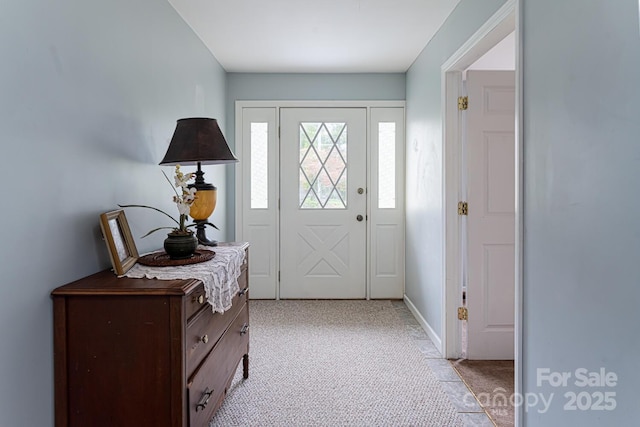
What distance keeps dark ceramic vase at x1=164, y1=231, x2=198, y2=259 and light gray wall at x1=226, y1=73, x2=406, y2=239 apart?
2236 mm

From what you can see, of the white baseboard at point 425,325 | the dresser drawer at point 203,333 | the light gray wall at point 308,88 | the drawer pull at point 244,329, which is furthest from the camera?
the light gray wall at point 308,88

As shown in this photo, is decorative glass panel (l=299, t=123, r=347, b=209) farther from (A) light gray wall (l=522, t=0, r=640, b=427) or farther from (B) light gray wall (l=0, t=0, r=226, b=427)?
(A) light gray wall (l=522, t=0, r=640, b=427)

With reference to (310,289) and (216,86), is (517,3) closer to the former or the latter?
(216,86)

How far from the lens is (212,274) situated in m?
1.54

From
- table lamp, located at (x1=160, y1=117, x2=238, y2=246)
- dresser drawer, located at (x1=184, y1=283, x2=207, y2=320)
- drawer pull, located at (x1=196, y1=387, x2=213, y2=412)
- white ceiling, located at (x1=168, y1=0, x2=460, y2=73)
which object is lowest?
drawer pull, located at (x1=196, y1=387, x2=213, y2=412)

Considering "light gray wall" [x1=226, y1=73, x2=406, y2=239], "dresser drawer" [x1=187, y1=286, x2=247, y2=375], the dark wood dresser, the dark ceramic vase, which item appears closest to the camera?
the dark wood dresser

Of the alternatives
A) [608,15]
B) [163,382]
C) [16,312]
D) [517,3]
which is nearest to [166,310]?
[163,382]

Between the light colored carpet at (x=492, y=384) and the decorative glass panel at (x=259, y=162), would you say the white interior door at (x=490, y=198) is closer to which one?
the light colored carpet at (x=492, y=384)

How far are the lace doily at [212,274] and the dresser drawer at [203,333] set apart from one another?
6 centimetres

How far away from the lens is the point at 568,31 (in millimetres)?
1310

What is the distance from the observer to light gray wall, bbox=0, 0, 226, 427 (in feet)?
3.70

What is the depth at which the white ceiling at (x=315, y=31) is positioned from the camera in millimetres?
2480

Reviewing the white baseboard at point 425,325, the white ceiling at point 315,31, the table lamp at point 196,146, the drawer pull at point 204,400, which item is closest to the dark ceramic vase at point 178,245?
the table lamp at point 196,146

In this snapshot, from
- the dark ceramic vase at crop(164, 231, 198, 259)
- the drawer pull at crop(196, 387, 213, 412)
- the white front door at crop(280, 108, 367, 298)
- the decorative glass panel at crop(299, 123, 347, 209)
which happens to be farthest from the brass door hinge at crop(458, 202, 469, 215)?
the drawer pull at crop(196, 387, 213, 412)
